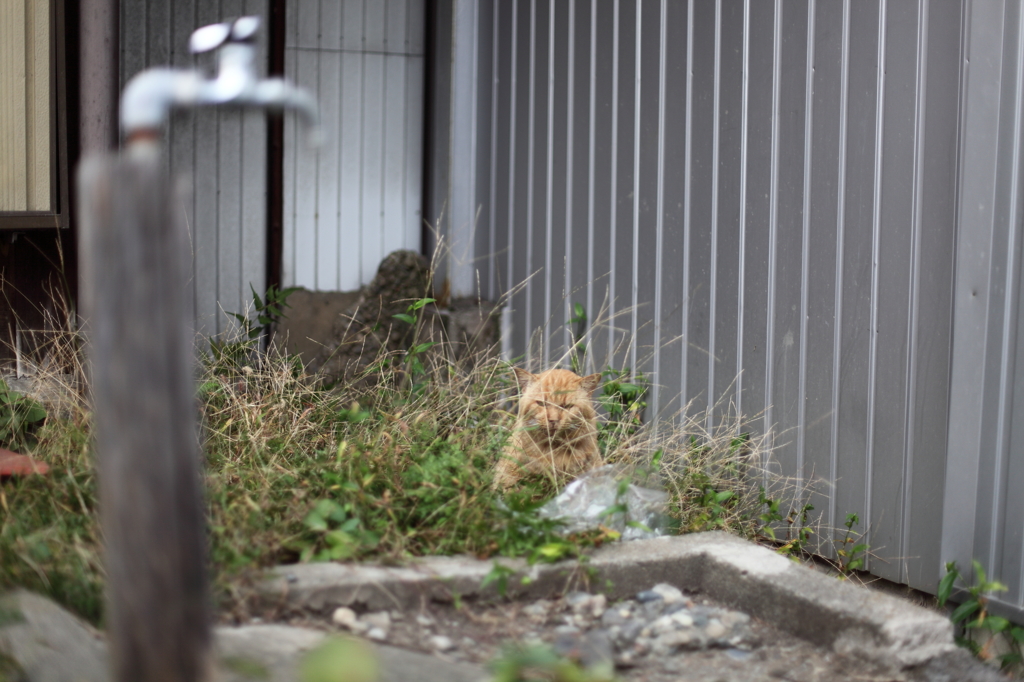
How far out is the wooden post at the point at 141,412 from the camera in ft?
4.68

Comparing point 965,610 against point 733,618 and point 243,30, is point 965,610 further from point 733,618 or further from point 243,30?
point 243,30

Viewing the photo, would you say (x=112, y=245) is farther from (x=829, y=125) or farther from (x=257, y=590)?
(x=829, y=125)

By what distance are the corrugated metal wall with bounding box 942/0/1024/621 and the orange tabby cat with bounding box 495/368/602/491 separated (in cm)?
122

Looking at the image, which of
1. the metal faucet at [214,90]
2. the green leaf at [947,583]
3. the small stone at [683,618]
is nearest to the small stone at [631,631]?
the small stone at [683,618]

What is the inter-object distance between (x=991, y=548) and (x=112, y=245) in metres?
2.60

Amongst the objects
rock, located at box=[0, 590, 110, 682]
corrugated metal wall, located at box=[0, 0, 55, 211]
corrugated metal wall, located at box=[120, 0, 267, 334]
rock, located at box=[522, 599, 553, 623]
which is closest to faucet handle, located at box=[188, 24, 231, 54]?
rock, located at box=[0, 590, 110, 682]

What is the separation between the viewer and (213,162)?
5562mm

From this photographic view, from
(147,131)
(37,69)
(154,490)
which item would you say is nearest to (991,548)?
(154,490)

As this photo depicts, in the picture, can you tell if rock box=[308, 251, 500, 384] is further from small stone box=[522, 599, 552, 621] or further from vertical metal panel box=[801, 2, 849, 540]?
small stone box=[522, 599, 552, 621]

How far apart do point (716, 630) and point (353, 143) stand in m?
4.25

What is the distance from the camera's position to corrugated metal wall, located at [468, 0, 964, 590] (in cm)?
291

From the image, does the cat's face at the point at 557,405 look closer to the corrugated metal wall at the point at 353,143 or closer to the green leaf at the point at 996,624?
the green leaf at the point at 996,624

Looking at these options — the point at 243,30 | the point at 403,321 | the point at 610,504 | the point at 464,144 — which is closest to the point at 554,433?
the point at 610,504

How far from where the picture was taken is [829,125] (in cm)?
322
